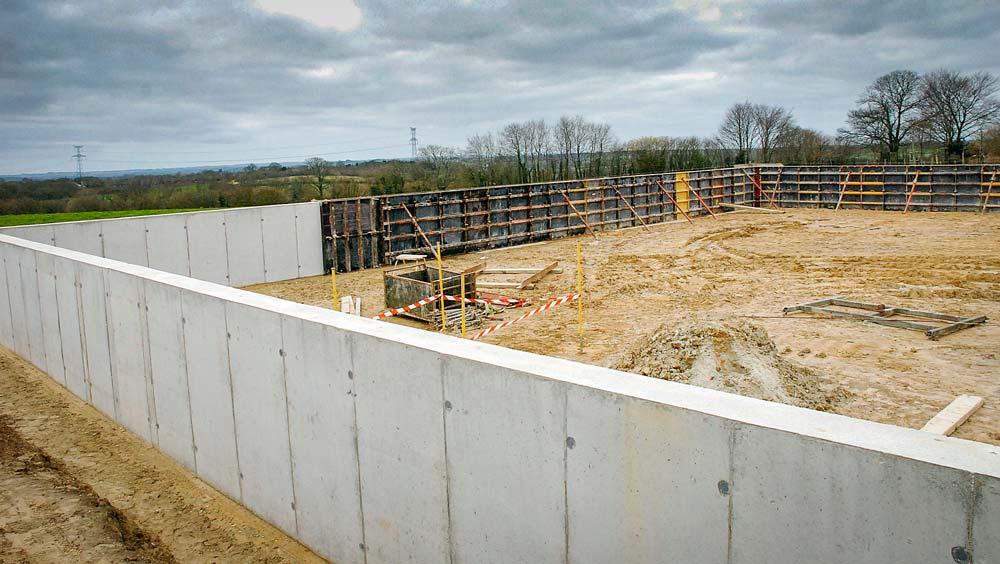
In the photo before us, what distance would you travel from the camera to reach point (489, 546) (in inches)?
193

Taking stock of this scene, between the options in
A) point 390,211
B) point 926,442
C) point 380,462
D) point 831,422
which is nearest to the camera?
point 926,442

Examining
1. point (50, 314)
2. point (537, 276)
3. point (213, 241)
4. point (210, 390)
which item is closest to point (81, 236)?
point (213, 241)

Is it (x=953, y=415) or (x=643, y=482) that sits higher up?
(x=643, y=482)

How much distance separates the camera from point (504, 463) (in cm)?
471

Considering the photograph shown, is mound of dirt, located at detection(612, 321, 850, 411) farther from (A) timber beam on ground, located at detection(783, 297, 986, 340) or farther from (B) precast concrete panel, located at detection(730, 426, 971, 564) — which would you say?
(B) precast concrete panel, located at detection(730, 426, 971, 564)

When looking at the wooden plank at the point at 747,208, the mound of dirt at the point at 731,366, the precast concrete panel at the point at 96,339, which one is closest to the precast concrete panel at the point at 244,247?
the precast concrete panel at the point at 96,339

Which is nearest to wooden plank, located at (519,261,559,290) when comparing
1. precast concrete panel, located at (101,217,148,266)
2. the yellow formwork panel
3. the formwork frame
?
the formwork frame

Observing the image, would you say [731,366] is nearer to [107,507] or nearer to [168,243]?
[107,507]

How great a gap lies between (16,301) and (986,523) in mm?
13336

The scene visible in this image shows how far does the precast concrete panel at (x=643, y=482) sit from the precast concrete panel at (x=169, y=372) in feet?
15.9

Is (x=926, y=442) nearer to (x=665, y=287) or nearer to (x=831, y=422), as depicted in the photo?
(x=831, y=422)

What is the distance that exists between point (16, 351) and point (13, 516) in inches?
267

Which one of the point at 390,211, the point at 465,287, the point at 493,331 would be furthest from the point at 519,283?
the point at 390,211

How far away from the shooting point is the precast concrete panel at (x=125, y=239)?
59.2 ft
